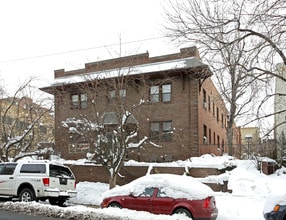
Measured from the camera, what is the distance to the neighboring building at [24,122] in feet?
81.1

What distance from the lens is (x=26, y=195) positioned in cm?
1498

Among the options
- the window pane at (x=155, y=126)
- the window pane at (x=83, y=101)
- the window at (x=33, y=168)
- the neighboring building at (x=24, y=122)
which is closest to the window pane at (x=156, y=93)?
the window pane at (x=155, y=126)

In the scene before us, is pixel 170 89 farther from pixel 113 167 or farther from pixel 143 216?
pixel 143 216

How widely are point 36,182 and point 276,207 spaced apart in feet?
Result: 31.6

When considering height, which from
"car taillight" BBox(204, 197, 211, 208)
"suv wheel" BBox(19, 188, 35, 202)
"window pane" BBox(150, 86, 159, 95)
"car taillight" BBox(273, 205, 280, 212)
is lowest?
"suv wheel" BBox(19, 188, 35, 202)

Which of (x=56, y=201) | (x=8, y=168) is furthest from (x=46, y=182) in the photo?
(x=8, y=168)

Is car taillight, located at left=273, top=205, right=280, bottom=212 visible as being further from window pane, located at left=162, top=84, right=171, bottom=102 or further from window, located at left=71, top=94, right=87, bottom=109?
window, located at left=71, top=94, right=87, bottom=109

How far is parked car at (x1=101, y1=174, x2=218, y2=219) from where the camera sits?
10852 mm

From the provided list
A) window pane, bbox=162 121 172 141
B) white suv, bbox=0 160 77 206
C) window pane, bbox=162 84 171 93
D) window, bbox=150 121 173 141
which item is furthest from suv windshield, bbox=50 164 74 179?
window pane, bbox=162 84 171 93

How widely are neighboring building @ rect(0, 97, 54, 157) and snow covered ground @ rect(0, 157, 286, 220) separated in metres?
5.44

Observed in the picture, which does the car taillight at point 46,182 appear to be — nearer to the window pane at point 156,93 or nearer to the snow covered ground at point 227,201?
the snow covered ground at point 227,201

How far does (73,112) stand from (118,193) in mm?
17133

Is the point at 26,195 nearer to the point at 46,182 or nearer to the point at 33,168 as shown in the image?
the point at 46,182

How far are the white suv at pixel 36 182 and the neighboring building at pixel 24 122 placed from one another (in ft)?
27.3
